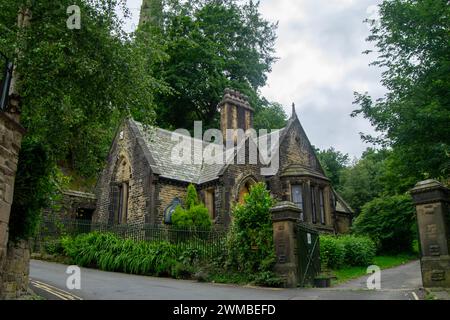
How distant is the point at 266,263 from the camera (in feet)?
46.2

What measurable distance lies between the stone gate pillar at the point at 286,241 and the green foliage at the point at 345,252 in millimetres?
6210

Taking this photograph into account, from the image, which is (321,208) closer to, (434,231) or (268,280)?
(268,280)

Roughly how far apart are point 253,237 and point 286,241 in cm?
166

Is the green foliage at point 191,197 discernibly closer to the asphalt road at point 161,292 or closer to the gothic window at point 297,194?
the gothic window at point 297,194

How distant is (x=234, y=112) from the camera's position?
92.0ft

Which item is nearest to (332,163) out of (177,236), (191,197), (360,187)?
(360,187)

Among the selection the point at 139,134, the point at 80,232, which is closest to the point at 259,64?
the point at 139,134

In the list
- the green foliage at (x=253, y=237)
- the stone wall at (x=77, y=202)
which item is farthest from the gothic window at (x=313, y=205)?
the stone wall at (x=77, y=202)

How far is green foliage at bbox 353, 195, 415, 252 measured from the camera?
2600cm

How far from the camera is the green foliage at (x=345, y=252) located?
19969mm

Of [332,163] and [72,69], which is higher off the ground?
[332,163]

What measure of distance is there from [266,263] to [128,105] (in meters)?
7.02

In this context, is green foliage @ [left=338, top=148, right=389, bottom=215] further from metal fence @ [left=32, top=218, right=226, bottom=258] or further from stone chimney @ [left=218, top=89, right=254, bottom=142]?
metal fence @ [left=32, top=218, right=226, bottom=258]

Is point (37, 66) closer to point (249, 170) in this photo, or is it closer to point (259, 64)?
point (249, 170)
